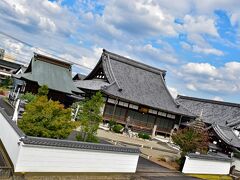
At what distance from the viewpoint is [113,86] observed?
113 feet

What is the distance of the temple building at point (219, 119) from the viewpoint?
93.7 feet

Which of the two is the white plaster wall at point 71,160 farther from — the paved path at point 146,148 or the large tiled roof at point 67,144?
the paved path at point 146,148

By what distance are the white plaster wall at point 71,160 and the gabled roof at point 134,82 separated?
18469mm

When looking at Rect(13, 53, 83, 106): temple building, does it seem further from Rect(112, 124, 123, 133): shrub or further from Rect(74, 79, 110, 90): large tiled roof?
Rect(112, 124, 123, 133): shrub

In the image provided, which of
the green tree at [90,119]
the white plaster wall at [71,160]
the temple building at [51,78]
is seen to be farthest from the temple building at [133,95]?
the white plaster wall at [71,160]

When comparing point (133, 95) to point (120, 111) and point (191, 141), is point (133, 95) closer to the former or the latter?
point (120, 111)

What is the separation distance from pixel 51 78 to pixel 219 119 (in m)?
25.8

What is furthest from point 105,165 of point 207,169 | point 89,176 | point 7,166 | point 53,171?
point 207,169

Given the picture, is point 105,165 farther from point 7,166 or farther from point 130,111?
point 130,111


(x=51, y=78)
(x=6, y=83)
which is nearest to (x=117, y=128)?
(x=51, y=78)

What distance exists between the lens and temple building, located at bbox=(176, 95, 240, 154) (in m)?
28.5

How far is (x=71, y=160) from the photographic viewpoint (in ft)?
40.9

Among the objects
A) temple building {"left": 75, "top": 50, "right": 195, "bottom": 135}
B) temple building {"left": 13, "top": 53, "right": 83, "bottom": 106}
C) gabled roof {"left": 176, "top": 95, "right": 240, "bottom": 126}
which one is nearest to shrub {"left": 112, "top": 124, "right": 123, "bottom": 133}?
temple building {"left": 75, "top": 50, "right": 195, "bottom": 135}

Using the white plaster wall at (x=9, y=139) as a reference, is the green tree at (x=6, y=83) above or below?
above
